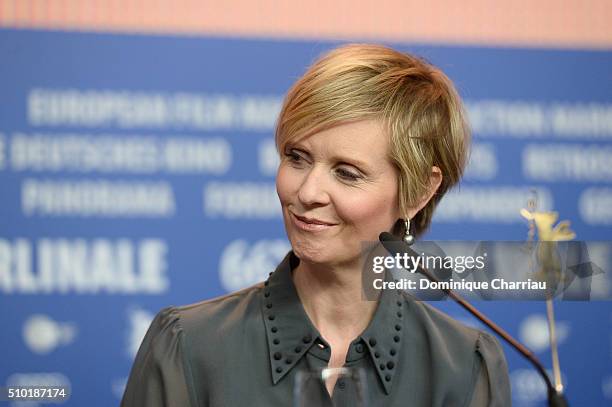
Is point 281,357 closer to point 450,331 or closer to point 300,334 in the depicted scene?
point 300,334

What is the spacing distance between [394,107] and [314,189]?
0.23 m

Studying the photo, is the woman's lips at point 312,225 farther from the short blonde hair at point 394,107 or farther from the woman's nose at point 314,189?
the short blonde hair at point 394,107

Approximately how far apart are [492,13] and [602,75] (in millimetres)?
462

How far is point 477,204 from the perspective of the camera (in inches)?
123

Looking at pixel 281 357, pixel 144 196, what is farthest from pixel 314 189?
pixel 144 196

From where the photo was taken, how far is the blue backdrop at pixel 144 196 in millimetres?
2867

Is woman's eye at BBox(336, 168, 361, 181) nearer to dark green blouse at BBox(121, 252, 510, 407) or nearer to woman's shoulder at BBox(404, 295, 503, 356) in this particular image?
dark green blouse at BBox(121, 252, 510, 407)

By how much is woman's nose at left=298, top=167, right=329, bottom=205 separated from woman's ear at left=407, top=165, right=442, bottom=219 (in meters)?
0.24

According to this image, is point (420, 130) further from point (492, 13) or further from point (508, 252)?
point (492, 13)

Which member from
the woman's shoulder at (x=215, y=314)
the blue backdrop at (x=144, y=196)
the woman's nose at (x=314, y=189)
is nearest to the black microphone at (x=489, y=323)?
the woman's nose at (x=314, y=189)

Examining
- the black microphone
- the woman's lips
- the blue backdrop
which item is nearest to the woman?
the woman's lips

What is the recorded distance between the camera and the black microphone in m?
1.26

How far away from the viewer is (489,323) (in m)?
1.32

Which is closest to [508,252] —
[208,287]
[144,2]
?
[208,287]
